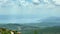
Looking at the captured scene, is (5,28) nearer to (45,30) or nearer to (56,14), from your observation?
(45,30)

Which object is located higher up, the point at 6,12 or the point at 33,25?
the point at 6,12

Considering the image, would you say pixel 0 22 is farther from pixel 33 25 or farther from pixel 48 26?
pixel 48 26

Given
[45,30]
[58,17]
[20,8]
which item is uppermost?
[20,8]

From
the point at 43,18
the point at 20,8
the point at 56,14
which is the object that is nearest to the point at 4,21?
the point at 20,8

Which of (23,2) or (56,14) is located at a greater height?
(23,2)

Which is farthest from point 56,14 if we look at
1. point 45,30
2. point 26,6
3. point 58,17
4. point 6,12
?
point 6,12

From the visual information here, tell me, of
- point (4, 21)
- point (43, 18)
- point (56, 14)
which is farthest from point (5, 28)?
point (56, 14)

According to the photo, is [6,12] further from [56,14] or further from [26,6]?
[56,14]
